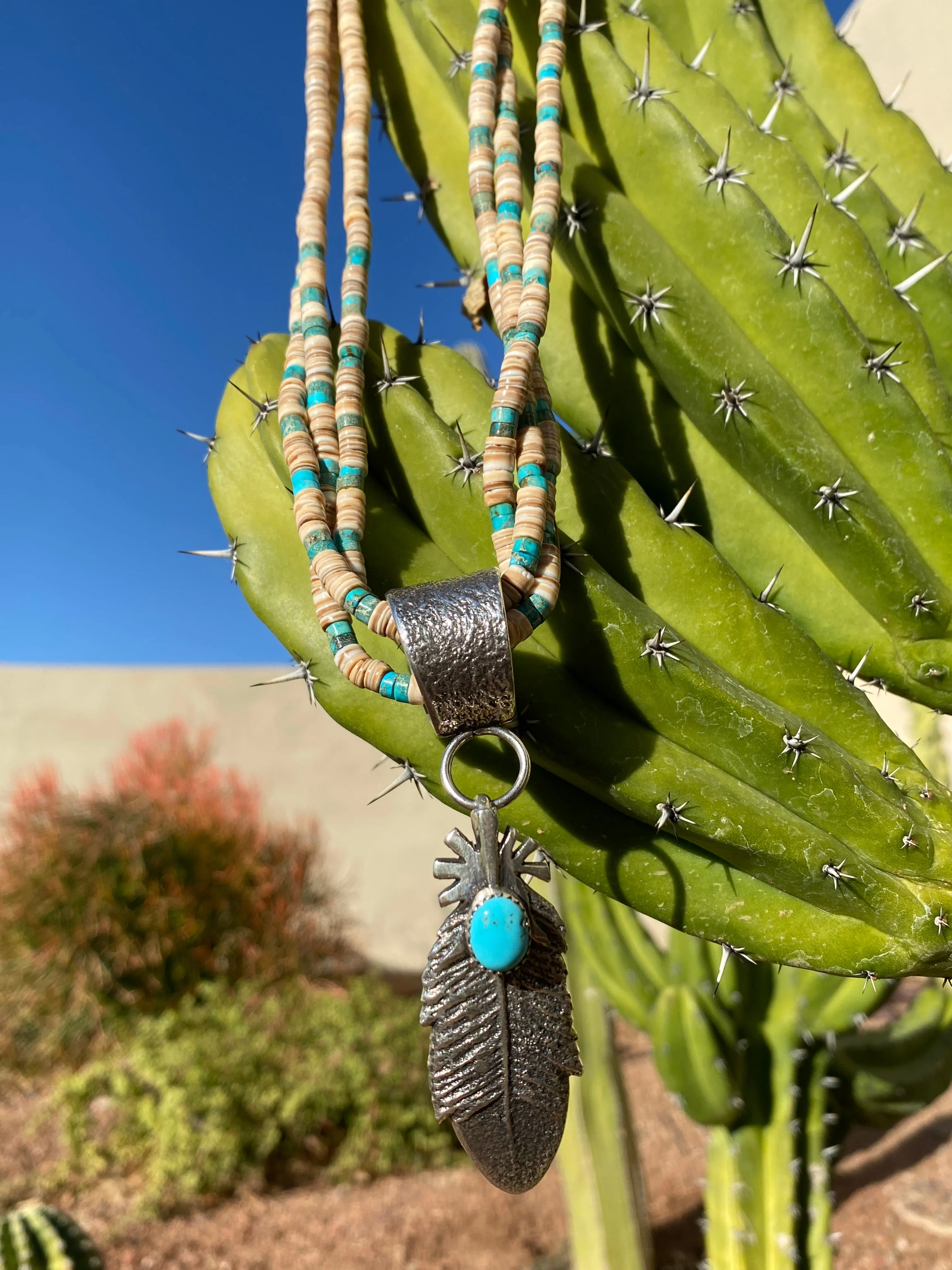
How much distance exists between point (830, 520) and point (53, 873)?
20.7 feet

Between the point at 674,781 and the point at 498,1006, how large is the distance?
284mm

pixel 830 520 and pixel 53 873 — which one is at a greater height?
pixel 53 873

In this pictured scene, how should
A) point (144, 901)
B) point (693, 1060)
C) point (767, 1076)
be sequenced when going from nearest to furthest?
point (693, 1060), point (767, 1076), point (144, 901)

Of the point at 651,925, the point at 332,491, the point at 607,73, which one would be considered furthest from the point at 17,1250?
the point at 651,925

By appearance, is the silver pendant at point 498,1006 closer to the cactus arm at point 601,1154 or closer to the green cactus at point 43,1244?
the cactus arm at point 601,1154

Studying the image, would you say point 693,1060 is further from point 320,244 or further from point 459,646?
point 320,244

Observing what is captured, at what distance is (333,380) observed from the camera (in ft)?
3.31

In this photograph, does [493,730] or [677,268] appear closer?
[493,730]

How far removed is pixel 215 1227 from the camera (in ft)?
13.0

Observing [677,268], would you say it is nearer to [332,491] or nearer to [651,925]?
[332,491]

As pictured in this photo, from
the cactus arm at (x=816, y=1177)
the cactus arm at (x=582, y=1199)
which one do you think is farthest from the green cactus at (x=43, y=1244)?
the cactus arm at (x=816, y=1177)

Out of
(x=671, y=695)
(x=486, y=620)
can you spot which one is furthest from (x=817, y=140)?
(x=486, y=620)

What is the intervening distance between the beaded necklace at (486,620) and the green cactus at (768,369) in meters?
0.15

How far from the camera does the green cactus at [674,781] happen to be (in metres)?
0.90
